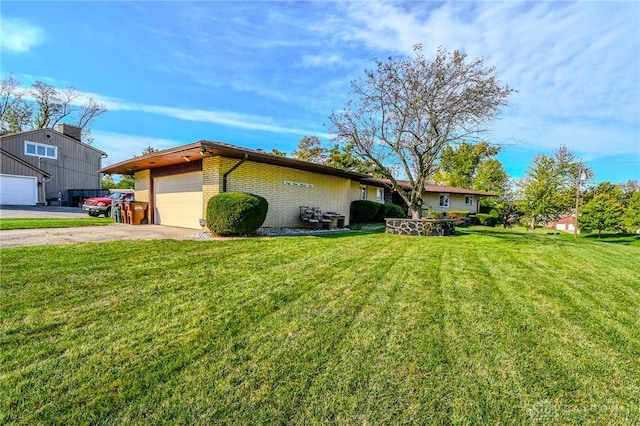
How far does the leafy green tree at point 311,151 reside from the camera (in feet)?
92.8

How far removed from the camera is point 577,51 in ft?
27.3

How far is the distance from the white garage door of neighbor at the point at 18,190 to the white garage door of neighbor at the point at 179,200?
54.4 ft

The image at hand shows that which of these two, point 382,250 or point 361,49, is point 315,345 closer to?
point 382,250

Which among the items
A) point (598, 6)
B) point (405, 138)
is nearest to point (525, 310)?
point (598, 6)

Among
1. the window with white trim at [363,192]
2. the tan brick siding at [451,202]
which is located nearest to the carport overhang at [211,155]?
the window with white trim at [363,192]

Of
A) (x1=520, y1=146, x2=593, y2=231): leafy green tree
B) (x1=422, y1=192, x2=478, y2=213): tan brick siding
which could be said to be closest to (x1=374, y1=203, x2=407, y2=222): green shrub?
(x1=422, y1=192, x2=478, y2=213): tan brick siding

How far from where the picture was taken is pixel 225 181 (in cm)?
958

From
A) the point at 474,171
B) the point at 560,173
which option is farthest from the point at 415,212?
the point at 474,171

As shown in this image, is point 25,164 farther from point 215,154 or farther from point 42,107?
point 215,154

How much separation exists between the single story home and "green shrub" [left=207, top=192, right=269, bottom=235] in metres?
1.17

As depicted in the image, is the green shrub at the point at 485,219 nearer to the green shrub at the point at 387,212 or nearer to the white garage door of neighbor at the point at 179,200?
the green shrub at the point at 387,212

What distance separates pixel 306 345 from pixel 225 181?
7.82 metres

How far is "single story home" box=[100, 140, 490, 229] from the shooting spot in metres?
9.51

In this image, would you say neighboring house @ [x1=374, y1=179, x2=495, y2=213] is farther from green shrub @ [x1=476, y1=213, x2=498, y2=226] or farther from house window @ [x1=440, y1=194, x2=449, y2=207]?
green shrub @ [x1=476, y1=213, x2=498, y2=226]
